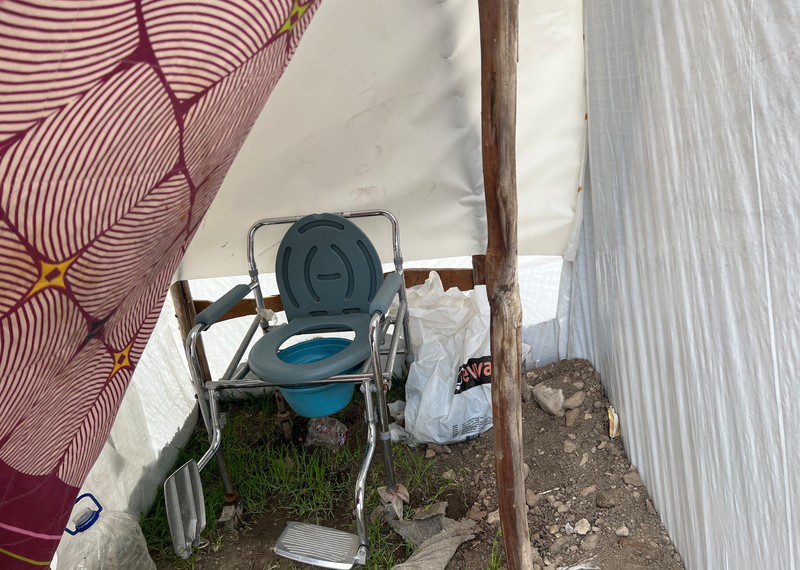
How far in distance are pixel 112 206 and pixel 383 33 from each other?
1.55 meters

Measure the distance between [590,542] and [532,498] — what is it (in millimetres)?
251

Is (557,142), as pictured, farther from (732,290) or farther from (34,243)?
(34,243)

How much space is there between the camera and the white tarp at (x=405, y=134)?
2.03 meters

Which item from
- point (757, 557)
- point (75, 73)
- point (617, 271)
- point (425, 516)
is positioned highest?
point (75, 73)

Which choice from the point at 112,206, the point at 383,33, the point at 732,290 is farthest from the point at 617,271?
the point at 112,206

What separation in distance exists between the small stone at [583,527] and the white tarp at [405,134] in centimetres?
101

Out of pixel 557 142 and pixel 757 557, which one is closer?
pixel 757 557

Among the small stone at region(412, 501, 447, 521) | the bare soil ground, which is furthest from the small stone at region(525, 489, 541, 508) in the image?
the small stone at region(412, 501, 447, 521)

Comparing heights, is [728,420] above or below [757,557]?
above

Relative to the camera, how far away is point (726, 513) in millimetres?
1410

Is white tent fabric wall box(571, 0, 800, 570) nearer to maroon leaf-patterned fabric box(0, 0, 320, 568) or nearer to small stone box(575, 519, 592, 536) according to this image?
small stone box(575, 519, 592, 536)

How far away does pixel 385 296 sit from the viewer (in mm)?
2014

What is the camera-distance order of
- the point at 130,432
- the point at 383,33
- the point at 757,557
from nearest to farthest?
the point at 757,557, the point at 383,33, the point at 130,432

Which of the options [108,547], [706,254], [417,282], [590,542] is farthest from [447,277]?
[108,547]
